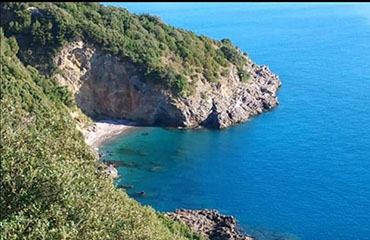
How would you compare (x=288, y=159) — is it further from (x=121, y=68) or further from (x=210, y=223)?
(x=121, y=68)

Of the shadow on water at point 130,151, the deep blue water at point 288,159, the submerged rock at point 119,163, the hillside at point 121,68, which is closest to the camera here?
the deep blue water at point 288,159

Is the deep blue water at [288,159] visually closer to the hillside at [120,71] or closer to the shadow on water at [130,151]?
the shadow on water at [130,151]

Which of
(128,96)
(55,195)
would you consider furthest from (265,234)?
(128,96)

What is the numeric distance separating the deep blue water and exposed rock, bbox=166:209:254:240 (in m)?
1.93

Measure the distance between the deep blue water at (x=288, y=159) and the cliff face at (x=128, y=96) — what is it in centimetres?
264

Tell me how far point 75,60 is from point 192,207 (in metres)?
31.5

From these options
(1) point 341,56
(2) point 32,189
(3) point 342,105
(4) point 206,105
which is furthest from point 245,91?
(2) point 32,189

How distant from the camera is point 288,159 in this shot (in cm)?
5919

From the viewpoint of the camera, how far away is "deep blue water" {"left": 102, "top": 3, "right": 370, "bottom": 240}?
47031 millimetres

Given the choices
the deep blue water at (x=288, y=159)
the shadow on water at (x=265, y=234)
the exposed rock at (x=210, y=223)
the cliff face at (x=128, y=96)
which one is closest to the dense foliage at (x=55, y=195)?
the exposed rock at (x=210, y=223)

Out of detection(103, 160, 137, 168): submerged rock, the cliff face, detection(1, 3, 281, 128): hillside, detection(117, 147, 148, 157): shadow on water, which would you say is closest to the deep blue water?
detection(117, 147, 148, 157): shadow on water

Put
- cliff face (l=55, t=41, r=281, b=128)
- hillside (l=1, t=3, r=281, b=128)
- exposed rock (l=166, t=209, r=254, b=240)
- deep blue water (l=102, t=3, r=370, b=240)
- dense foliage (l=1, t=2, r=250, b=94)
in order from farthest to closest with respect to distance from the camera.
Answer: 1. cliff face (l=55, t=41, r=281, b=128)
2. hillside (l=1, t=3, r=281, b=128)
3. dense foliage (l=1, t=2, r=250, b=94)
4. deep blue water (l=102, t=3, r=370, b=240)
5. exposed rock (l=166, t=209, r=254, b=240)

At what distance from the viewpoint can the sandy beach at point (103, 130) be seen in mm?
66037

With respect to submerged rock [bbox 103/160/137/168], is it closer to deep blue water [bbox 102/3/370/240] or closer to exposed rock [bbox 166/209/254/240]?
→ deep blue water [bbox 102/3/370/240]
